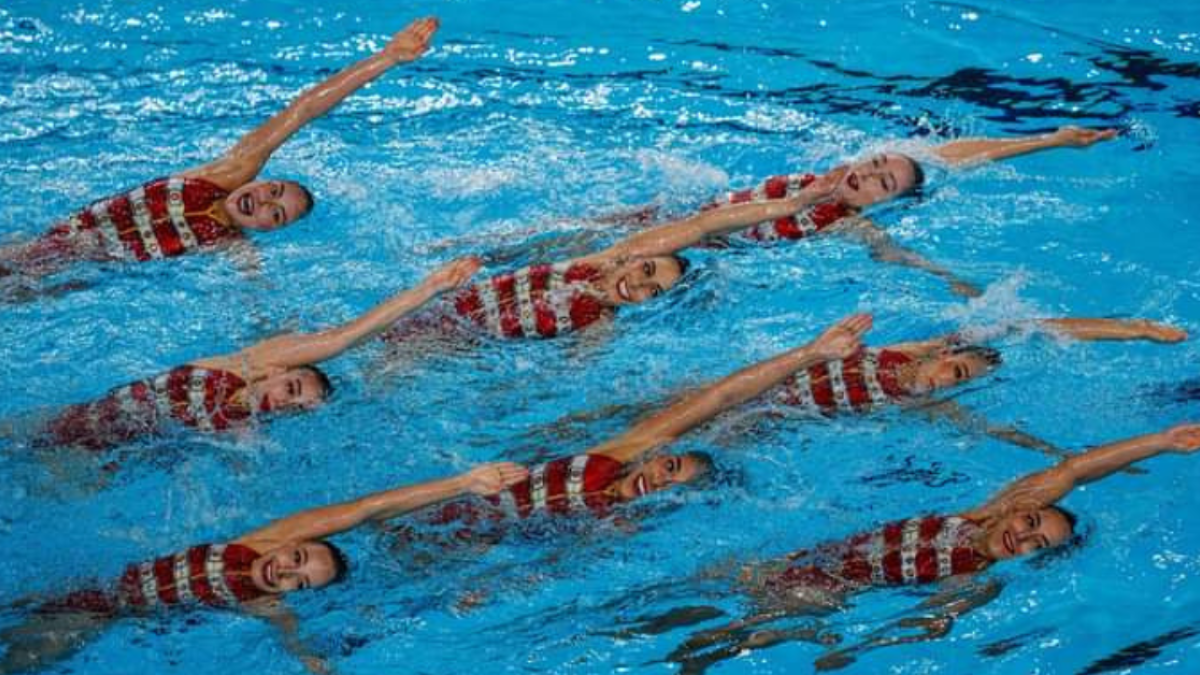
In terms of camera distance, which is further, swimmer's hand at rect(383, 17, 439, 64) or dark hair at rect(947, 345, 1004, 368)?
swimmer's hand at rect(383, 17, 439, 64)

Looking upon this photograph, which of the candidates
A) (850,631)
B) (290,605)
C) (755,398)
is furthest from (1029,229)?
(290,605)

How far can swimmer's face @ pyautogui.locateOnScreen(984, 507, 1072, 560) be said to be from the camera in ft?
15.4

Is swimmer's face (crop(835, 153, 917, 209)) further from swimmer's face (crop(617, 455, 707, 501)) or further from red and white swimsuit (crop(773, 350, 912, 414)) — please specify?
swimmer's face (crop(617, 455, 707, 501))

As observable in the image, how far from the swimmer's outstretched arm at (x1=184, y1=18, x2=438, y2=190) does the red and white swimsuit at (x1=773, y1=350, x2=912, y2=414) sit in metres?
1.81

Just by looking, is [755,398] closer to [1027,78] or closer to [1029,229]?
[1029,229]

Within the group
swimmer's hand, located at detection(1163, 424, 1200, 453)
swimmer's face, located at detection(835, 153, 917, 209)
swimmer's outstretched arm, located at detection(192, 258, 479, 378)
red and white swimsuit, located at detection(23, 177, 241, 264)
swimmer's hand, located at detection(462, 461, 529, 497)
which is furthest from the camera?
swimmer's face, located at detection(835, 153, 917, 209)

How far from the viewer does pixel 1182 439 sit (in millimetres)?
4637

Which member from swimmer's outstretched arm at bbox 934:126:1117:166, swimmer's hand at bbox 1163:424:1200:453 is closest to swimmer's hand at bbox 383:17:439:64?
swimmer's outstretched arm at bbox 934:126:1117:166

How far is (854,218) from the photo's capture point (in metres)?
5.95

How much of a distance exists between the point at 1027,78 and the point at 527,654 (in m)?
3.95

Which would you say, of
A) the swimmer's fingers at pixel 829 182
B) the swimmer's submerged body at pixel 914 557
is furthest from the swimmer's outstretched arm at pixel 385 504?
the swimmer's fingers at pixel 829 182

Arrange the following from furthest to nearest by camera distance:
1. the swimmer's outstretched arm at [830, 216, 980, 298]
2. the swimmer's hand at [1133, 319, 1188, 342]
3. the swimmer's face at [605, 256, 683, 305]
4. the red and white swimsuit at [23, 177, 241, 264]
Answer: the swimmer's outstretched arm at [830, 216, 980, 298]
the red and white swimsuit at [23, 177, 241, 264]
the swimmer's face at [605, 256, 683, 305]
the swimmer's hand at [1133, 319, 1188, 342]

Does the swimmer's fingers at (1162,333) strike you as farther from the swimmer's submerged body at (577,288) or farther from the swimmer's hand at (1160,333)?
the swimmer's submerged body at (577,288)

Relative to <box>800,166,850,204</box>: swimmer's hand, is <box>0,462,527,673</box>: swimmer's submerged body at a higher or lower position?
lower
